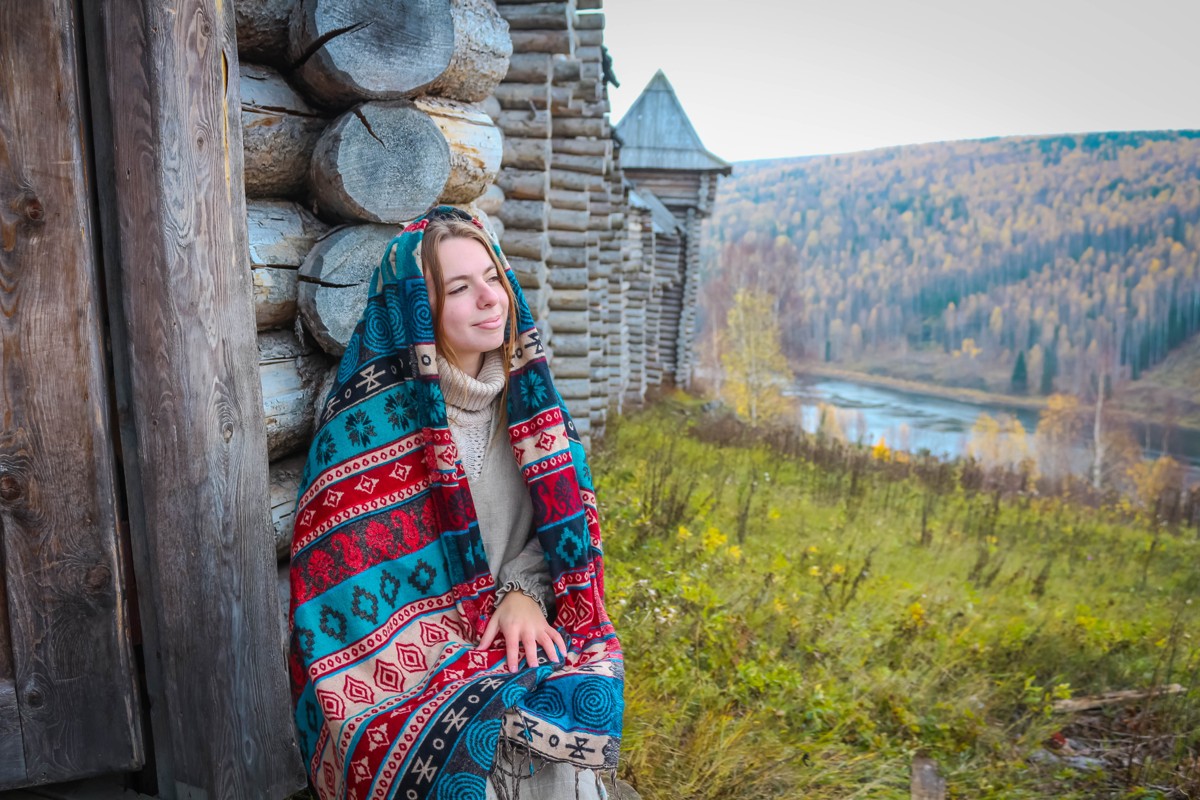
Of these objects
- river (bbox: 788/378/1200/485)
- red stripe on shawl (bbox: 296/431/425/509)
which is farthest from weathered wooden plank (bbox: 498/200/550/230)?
river (bbox: 788/378/1200/485)

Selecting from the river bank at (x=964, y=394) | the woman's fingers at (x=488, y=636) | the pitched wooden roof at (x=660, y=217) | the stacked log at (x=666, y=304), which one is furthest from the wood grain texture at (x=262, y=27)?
the river bank at (x=964, y=394)

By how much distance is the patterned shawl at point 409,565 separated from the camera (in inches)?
72.8

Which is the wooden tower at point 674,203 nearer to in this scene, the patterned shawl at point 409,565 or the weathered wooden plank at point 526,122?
the weathered wooden plank at point 526,122

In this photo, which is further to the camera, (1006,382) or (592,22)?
(1006,382)

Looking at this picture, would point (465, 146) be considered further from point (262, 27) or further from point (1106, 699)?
point (1106, 699)

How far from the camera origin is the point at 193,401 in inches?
76.4

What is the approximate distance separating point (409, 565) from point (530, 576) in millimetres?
324

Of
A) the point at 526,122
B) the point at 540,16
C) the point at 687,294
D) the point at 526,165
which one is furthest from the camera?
the point at 687,294

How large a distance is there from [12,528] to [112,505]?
0.68 ft

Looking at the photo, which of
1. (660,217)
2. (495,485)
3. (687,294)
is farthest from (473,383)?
(687,294)

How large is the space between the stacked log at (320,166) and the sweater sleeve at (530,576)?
0.81 metres

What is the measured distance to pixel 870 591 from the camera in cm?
545

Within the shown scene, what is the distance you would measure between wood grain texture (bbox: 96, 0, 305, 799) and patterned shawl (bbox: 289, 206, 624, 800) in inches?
→ 6.9

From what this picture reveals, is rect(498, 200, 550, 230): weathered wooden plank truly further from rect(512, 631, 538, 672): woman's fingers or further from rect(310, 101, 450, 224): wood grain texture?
rect(512, 631, 538, 672): woman's fingers
